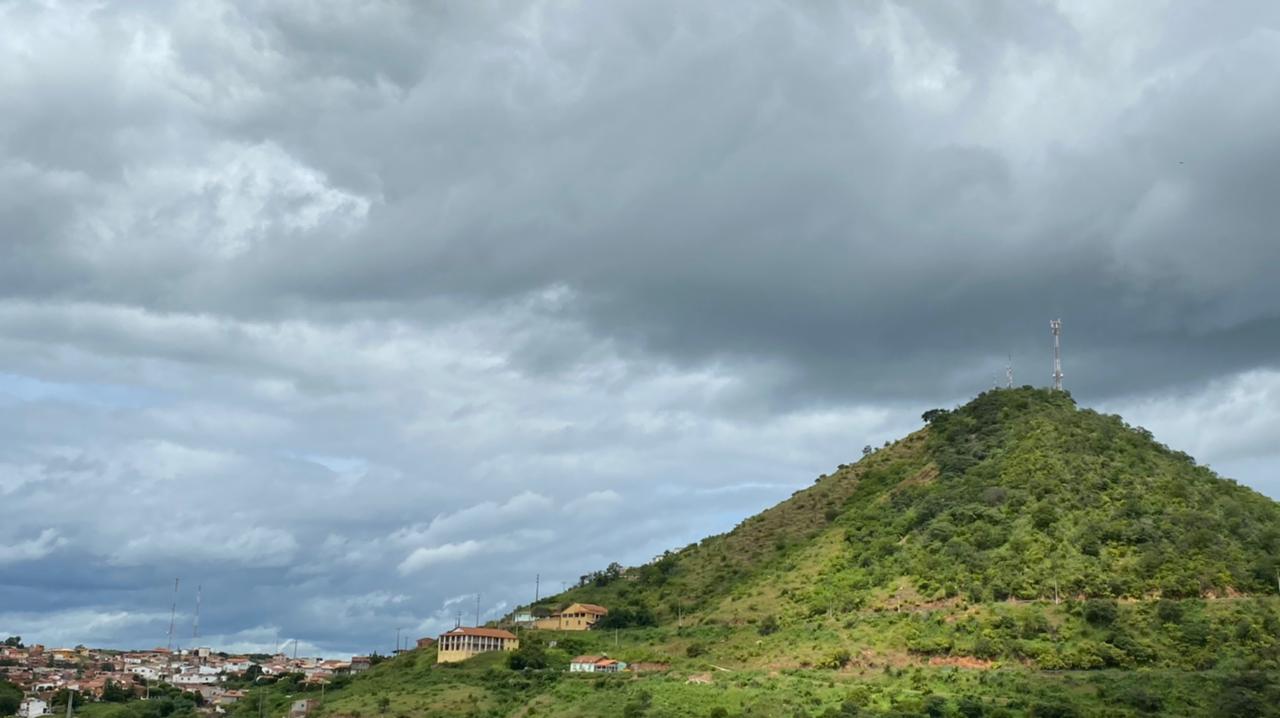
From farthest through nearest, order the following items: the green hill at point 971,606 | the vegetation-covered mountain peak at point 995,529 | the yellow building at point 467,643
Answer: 1. the yellow building at point 467,643
2. the vegetation-covered mountain peak at point 995,529
3. the green hill at point 971,606

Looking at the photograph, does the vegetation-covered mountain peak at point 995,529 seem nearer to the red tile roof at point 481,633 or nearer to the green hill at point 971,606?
the green hill at point 971,606

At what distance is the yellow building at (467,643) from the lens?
13262 cm

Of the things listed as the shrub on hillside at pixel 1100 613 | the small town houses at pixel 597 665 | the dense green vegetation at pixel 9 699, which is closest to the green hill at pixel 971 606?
the shrub on hillside at pixel 1100 613

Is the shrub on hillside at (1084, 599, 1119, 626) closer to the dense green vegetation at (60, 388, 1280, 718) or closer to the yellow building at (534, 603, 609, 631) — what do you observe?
the dense green vegetation at (60, 388, 1280, 718)

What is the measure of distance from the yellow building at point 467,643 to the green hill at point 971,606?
3.04 metres

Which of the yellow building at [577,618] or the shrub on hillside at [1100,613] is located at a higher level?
the yellow building at [577,618]

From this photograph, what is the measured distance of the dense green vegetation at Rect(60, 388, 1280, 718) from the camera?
82.6 meters

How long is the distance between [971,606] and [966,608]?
1169 millimetres

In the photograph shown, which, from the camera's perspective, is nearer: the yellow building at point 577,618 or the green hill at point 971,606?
the green hill at point 971,606

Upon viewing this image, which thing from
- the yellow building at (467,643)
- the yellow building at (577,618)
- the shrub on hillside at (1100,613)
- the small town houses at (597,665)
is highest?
the yellow building at (577,618)

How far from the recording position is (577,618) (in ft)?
470

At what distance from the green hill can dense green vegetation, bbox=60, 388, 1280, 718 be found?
0.87 feet

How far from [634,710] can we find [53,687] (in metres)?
116

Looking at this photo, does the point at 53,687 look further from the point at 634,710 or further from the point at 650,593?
the point at 634,710
